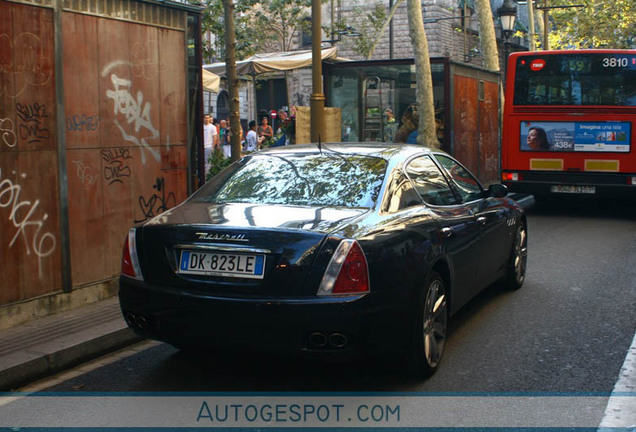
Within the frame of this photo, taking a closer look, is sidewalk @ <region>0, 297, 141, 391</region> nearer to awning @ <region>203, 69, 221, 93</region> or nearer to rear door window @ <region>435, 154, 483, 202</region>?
rear door window @ <region>435, 154, 483, 202</region>

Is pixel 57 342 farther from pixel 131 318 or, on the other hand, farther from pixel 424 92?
pixel 424 92

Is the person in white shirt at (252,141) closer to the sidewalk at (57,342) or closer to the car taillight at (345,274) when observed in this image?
the sidewalk at (57,342)

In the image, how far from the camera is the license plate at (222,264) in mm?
4637

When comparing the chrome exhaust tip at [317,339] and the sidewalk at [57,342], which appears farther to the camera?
the sidewalk at [57,342]

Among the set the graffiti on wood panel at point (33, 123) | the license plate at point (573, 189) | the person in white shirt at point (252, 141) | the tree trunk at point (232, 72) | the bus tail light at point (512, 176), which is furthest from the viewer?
the person in white shirt at point (252, 141)

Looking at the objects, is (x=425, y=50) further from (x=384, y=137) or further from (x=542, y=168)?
(x=542, y=168)

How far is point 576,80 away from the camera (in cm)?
1477

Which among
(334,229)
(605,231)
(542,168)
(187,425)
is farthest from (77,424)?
(542,168)

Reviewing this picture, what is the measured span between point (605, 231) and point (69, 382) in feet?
30.9

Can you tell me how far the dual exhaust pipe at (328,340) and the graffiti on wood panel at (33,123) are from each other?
10.7 feet

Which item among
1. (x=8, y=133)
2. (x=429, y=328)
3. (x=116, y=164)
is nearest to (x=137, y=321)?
(x=429, y=328)

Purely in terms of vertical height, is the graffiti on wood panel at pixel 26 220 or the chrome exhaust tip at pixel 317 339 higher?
the graffiti on wood panel at pixel 26 220

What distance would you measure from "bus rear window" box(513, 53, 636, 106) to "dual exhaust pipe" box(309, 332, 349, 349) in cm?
1127

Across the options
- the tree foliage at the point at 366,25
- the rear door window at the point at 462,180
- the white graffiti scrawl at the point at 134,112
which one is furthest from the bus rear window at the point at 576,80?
the tree foliage at the point at 366,25
